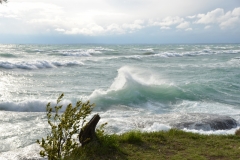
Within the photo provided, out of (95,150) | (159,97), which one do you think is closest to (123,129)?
(95,150)

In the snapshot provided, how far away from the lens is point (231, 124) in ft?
37.9

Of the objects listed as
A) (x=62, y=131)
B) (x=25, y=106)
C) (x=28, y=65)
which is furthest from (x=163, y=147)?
(x=28, y=65)

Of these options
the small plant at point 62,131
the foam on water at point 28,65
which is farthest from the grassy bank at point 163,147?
the foam on water at point 28,65

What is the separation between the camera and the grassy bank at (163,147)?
22.0 ft

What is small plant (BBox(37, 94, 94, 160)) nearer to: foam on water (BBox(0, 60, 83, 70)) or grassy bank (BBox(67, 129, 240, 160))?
grassy bank (BBox(67, 129, 240, 160))

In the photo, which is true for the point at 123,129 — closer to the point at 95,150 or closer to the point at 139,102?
the point at 95,150

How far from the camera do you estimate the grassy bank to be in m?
6.71

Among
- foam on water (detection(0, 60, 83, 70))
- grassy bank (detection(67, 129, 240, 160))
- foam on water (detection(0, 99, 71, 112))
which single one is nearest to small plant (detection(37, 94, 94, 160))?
grassy bank (detection(67, 129, 240, 160))

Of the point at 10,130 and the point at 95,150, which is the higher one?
the point at 95,150

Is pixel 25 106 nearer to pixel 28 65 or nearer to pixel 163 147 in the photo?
pixel 163 147

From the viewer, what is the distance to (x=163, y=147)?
24.6ft

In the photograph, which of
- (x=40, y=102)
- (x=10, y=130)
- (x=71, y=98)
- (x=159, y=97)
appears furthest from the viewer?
(x=159, y=97)

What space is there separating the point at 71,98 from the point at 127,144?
29.8ft

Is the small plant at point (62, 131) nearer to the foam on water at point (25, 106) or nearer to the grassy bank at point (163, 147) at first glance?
the grassy bank at point (163, 147)
